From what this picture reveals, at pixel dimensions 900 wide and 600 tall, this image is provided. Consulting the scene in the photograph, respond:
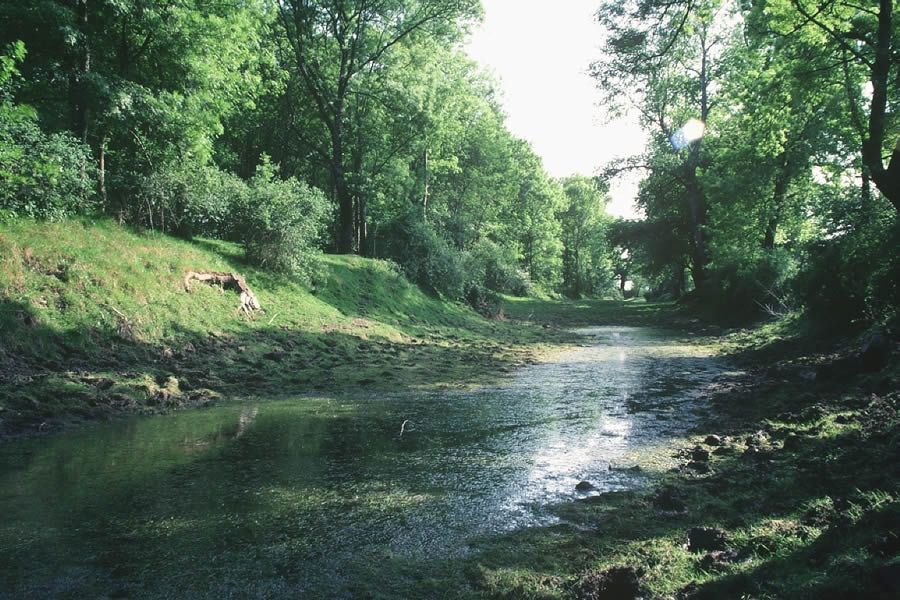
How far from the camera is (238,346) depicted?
12805 mm

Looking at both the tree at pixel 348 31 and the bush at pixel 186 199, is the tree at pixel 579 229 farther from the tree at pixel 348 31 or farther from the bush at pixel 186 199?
the bush at pixel 186 199

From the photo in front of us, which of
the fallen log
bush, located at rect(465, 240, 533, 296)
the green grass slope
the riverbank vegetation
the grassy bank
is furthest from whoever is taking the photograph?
bush, located at rect(465, 240, 533, 296)

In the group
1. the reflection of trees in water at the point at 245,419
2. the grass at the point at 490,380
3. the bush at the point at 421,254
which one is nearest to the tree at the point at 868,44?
the grass at the point at 490,380

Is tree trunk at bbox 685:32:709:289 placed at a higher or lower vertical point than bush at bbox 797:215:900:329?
higher

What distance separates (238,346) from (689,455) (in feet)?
33.8

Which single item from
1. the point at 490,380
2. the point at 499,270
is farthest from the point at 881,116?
the point at 499,270

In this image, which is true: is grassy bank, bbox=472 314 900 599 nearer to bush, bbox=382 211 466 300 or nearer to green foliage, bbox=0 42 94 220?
green foliage, bbox=0 42 94 220

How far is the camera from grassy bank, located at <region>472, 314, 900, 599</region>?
324 centimetres

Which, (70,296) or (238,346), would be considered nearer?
(70,296)

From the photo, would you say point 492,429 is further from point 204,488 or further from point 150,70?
point 150,70

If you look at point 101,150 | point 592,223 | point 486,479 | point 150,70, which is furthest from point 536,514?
point 592,223

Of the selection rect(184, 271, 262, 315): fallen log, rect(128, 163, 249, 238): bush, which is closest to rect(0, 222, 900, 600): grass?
rect(184, 271, 262, 315): fallen log

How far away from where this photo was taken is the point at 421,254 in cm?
2822

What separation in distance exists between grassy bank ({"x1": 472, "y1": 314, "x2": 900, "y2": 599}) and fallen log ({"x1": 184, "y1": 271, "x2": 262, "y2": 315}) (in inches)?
473
